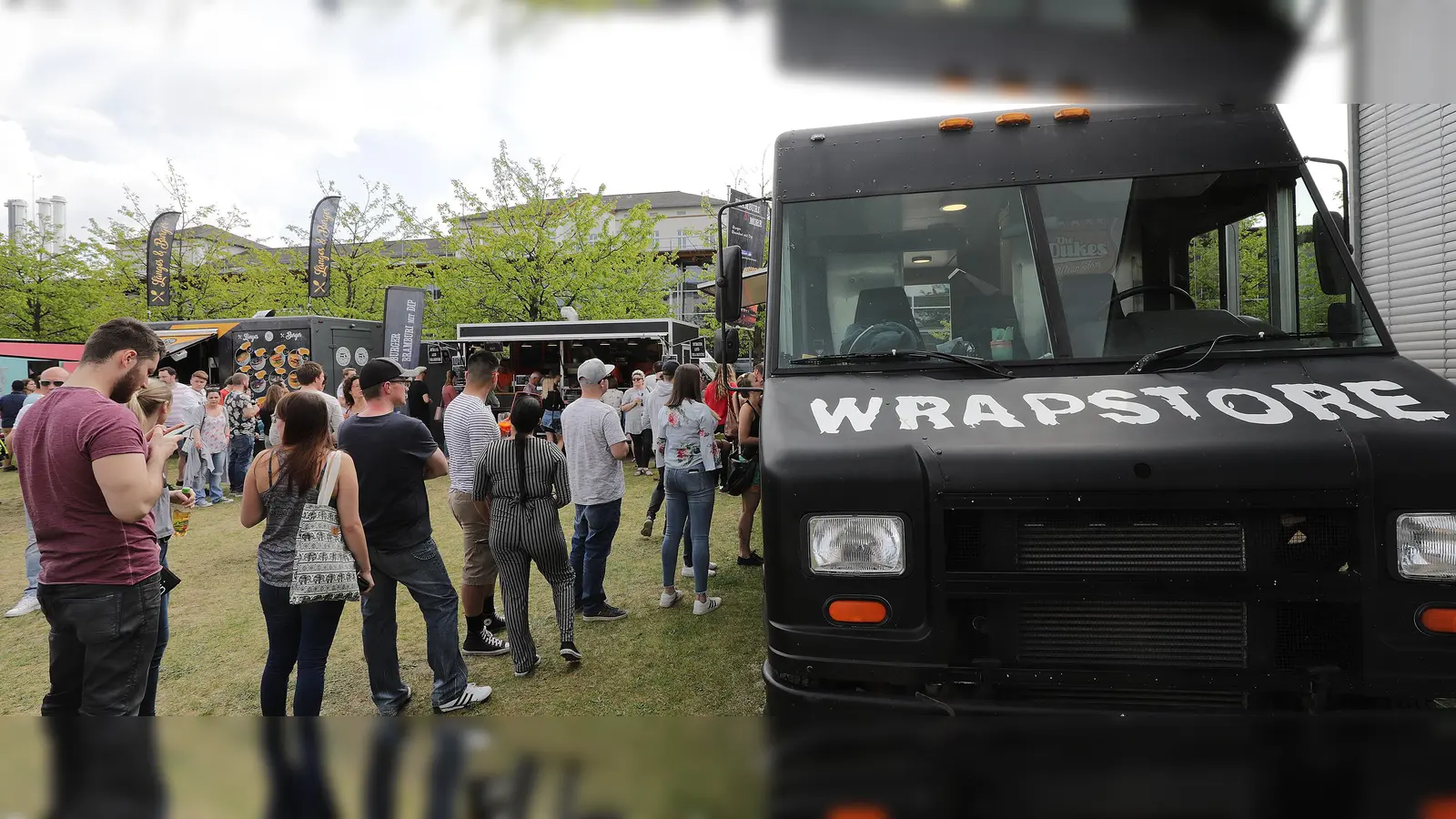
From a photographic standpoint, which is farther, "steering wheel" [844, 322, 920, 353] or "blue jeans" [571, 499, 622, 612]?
"blue jeans" [571, 499, 622, 612]

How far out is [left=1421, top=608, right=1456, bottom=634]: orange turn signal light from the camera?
7.66 feet

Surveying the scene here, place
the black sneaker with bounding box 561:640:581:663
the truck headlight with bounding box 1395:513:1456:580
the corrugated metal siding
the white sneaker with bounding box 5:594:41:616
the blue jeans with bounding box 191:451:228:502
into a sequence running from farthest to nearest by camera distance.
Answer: the blue jeans with bounding box 191:451:228:502 < the white sneaker with bounding box 5:594:41:616 < the corrugated metal siding < the black sneaker with bounding box 561:640:581:663 < the truck headlight with bounding box 1395:513:1456:580

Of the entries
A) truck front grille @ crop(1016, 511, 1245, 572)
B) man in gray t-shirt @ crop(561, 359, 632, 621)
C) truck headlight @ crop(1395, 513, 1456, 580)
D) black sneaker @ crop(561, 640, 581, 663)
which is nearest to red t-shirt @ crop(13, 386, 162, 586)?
black sneaker @ crop(561, 640, 581, 663)

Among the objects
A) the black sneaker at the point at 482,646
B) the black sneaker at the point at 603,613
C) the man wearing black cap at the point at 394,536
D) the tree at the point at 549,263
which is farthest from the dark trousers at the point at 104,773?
the tree at the point at 549,263

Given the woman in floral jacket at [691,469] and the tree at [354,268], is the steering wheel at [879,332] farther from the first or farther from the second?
the tree at [354,268]

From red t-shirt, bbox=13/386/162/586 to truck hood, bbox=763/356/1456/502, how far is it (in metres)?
2.44

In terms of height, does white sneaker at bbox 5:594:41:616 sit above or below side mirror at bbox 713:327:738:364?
below

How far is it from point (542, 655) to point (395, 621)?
1270 millimetres

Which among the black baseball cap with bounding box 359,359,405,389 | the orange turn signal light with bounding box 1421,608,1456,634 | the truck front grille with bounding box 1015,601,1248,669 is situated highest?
the black baseball cap with bounding box 359,359,405,389

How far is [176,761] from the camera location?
19.6 inches

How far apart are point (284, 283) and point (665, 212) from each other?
12.5m

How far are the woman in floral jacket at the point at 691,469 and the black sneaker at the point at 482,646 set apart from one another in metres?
1.38

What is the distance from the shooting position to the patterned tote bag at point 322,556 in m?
3.58

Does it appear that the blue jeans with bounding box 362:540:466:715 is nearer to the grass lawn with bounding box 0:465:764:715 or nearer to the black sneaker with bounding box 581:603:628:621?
the grass lawn with bounding box 0:465:764:715
